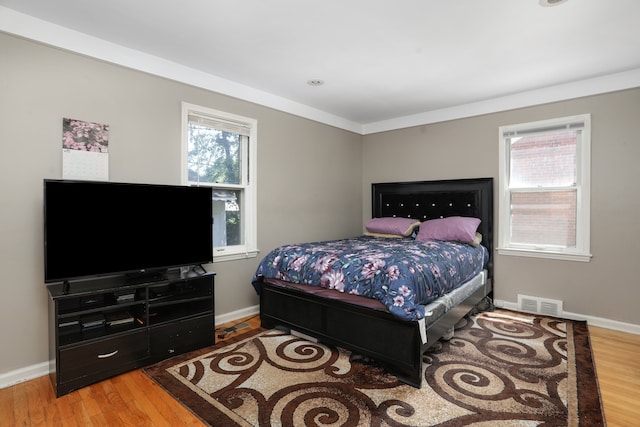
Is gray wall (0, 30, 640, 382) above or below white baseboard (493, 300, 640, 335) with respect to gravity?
above

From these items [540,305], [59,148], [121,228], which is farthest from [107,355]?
[540,305]

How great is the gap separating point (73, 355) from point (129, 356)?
0.34m

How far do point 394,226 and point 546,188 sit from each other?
1681 mm

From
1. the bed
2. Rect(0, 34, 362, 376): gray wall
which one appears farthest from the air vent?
Rect(0, 34, 362, 376): gray wall

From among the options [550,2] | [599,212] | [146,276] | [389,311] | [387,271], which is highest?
[550,2]

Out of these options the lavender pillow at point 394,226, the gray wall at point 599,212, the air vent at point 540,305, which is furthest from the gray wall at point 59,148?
the air vent at point 540,305

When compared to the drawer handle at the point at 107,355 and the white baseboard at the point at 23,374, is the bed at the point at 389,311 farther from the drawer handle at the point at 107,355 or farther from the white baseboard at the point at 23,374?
the white baseboard at the point at 23,374

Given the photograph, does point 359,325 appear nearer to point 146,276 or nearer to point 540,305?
point 146,276

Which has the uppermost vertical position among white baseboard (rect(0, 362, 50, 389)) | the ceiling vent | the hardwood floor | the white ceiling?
the white ceiling

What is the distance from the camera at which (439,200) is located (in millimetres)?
4289

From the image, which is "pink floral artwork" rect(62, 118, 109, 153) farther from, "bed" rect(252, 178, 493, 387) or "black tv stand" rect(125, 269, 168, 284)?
"bed" rect(252, 178, 493, 387)

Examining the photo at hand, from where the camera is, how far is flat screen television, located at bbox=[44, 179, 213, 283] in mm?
2166

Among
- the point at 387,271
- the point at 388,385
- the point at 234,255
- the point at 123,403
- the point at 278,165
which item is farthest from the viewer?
the point at 278,165

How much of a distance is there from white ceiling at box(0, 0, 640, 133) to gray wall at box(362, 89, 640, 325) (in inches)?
7.7
